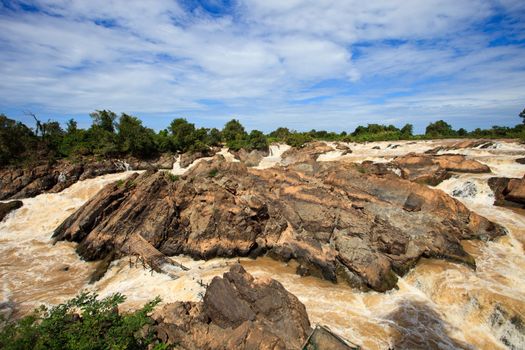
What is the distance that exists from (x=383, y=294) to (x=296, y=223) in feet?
22.7

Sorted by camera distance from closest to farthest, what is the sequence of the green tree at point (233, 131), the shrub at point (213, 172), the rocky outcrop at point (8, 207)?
the rocky outcrop at point (8, 207)
the shrub at point (213, 172)
the green tree at point (233, 131)

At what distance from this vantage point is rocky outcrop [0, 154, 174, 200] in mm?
29984

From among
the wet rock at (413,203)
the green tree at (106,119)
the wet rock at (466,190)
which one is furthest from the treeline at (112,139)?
the wet rock at (413,203)

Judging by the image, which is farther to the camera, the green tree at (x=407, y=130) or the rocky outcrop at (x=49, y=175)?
the green tree at (x=407, y=130)

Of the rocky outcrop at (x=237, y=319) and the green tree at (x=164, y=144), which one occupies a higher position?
the green tree at (x=164, y=144)

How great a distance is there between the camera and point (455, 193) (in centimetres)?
2459

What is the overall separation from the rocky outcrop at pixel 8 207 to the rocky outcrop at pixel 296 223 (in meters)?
7.45

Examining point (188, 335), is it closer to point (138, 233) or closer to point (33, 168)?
point (138, 233)

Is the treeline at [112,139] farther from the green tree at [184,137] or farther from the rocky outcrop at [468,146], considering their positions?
the rocky outcrop at [468,146]

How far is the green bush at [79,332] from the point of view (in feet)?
21.7

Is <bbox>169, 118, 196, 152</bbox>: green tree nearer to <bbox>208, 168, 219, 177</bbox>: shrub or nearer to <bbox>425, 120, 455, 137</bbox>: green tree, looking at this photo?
<bbox>208, 168, 219, 177</bbox>: shrub

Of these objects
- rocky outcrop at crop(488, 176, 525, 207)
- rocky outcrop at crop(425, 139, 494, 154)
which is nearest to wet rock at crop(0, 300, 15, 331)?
rocky outcrop at crop(488, 176, 525, 207)

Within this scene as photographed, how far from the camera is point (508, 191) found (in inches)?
850

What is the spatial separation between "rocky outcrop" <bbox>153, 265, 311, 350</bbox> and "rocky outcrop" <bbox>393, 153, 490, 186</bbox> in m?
21.3
